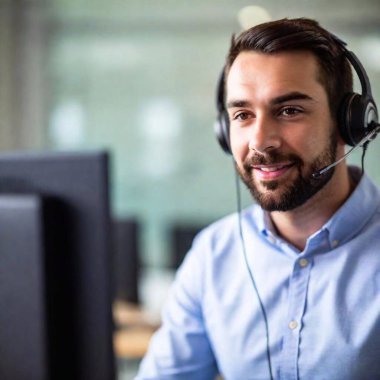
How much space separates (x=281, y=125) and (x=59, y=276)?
445 millimetres

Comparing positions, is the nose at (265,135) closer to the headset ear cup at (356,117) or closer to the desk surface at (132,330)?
the headset ear cup at (356,117)

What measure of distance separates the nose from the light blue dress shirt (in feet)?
0.67

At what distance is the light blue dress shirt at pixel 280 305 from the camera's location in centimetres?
104

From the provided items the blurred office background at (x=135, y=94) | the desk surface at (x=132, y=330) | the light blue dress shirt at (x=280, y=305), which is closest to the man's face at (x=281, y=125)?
the light blue dress shirt at (x=280, y=305)

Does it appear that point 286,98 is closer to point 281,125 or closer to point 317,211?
point 281,125

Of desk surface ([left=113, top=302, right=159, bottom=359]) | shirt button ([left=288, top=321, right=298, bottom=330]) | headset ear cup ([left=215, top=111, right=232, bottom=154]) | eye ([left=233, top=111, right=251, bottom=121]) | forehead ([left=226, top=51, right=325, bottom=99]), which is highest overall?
forehead ([left=226, top=51, right=325, bottom=99])

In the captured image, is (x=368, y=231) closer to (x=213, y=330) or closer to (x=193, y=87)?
(x=213, y=330)

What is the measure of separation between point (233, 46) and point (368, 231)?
41 cm

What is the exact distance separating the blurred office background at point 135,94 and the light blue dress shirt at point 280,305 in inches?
96.9

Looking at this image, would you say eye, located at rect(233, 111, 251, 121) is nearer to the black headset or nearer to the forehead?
the forehead

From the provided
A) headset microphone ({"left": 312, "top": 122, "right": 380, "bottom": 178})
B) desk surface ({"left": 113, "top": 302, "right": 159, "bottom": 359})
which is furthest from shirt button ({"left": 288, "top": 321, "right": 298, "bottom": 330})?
desk surface ({"left": 113, "top": 302, "right": 159, "bottom": 359})

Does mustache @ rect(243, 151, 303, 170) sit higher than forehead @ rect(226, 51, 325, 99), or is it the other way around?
forehead @ rect(226, 51, 325, 99)

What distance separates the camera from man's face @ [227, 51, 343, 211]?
1.00m

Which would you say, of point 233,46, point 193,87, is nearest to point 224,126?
point 233,46
